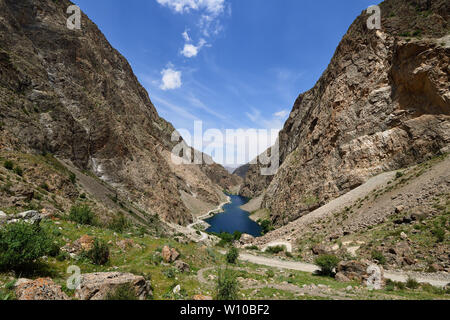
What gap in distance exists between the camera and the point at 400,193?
25.4 meters

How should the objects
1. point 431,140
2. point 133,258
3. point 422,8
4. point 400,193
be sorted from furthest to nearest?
1. point 422,8
2. point 431,140
3. point 400,193
4. point 133,258

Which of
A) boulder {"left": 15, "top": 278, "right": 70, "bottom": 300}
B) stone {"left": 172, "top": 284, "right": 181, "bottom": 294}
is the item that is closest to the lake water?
stone {"left": 172, "top": 284, "right": 181, "bottom": 294}

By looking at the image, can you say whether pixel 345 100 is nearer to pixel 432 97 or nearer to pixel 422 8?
pixel 432 97

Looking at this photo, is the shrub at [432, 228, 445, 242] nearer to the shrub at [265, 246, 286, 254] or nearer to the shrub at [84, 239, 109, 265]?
the shrub at [265, 246, 286, 254]

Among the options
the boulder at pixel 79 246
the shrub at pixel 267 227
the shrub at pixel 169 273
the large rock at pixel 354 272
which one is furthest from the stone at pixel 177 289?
the shrub at pixel 267 227

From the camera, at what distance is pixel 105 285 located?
6.08 m

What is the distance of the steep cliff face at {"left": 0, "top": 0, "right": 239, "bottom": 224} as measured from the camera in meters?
32.2

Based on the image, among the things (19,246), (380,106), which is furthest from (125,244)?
(380,106)

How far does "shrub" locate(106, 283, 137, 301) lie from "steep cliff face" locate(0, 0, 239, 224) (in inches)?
1081

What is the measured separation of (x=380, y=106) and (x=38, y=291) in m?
47.7

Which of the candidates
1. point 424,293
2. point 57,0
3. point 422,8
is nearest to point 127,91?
point 57,0

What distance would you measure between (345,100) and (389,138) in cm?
1277

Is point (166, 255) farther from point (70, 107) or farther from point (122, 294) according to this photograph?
point (70, 107)

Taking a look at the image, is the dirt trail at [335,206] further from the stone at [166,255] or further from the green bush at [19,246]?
the green bush at [19,246]
